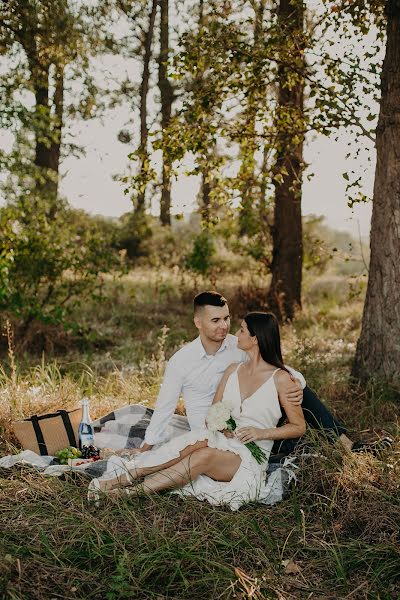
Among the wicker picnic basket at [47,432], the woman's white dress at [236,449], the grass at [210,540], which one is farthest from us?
the wicker picnic basket at [47,432]

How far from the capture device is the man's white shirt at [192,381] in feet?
19.1

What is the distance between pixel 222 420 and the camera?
5.08 metres

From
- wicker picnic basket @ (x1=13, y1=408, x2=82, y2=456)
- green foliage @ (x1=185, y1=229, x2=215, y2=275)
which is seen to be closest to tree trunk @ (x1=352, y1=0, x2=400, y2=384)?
wicker picnic basket @ (x1=13, y1=408, x2=82, y2=456)

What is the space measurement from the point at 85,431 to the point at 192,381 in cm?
98

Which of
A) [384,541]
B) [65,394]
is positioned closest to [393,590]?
[384,541]

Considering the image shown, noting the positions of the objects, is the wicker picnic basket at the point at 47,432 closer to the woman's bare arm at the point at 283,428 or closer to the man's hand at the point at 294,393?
the woman's bare arm at the point at 283,428

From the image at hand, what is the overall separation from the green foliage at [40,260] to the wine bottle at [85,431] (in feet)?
11.0

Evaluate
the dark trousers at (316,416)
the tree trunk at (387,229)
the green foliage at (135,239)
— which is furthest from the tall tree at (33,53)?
the green foliage at (135,239)

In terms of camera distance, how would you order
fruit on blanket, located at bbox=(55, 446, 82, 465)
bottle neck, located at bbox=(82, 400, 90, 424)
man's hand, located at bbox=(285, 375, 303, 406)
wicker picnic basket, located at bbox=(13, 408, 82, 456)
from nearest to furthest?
1. man's hand, located at bbox=(285, 375, 303, 406)
2. fruit on blanket, located at bbox=(55, 446, 82, 465)
3. wicker picnic basket, located at bbox=(13, 408, 82, 456)
4. bottle neck, located at bbox=(82, 400, 90, 424)

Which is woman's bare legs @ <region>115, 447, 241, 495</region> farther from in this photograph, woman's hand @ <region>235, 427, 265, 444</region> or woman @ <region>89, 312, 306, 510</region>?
woman's hand @ <region>235, 427, 265, 444</region>

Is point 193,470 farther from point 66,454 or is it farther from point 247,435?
point 66,454

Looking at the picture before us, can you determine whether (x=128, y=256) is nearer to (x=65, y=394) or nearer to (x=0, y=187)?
(x=0, y=187)

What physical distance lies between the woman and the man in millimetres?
320

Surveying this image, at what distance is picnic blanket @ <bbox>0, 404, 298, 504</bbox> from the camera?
16.9 ft
